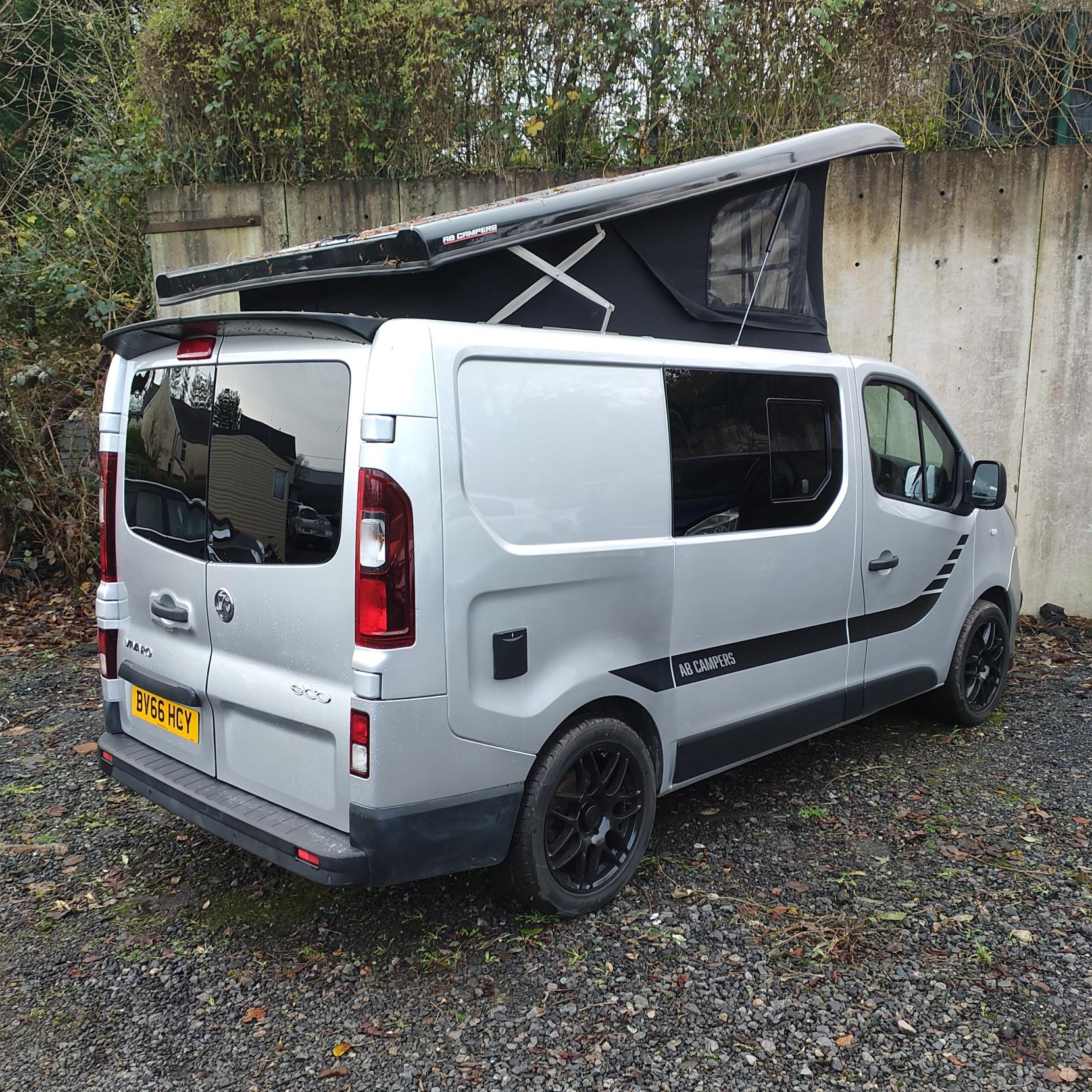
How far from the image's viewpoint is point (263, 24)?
7.09m

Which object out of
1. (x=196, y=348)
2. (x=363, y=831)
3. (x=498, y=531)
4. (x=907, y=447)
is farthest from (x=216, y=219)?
(x=363, y=831)

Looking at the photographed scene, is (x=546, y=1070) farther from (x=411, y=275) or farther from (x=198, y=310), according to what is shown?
(x=198, y=310)

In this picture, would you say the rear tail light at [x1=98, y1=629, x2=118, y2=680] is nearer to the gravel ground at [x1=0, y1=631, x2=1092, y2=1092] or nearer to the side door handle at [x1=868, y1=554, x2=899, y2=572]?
the gravel ground at [x1=0, y1=631, x2=1092, y2=1092]

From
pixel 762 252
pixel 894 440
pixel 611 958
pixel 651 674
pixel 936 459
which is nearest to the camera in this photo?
pixel 611 958

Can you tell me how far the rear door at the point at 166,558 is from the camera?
305cm

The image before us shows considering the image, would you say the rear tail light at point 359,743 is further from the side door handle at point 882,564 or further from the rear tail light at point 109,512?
the side door handle at point 882,564

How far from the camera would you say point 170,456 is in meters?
3.17

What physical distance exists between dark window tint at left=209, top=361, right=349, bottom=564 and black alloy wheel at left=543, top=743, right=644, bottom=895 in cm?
118

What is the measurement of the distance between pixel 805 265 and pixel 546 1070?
138 inches

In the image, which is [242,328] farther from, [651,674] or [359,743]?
[651,674]

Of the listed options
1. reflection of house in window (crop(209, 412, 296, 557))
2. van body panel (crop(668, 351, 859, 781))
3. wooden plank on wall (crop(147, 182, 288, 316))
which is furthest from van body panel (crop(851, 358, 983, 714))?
wooden plank on wall (crop(147, 182, 288, 316))

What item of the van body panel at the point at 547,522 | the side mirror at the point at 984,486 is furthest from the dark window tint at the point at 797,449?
the side mirror at the point at 984,486

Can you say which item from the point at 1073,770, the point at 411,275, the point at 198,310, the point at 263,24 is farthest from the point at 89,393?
the point at 1073,770

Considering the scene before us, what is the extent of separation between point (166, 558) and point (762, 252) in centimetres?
276
